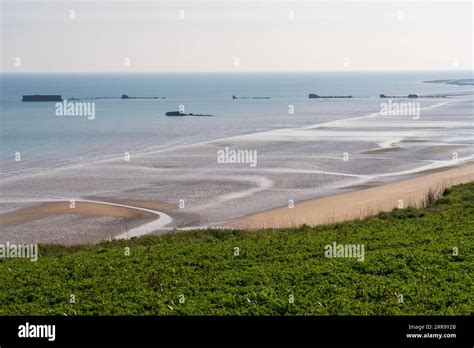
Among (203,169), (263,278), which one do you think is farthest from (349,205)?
(263,278)

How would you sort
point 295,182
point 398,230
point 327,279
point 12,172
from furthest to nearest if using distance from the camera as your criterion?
point 12,172 < point 295,182 < point 398,230 < point 327,279

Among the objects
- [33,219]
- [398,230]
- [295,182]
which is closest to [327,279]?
[398,230]

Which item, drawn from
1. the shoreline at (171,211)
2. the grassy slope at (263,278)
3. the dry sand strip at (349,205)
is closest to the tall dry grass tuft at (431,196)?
the dry sand strip at (349,205)

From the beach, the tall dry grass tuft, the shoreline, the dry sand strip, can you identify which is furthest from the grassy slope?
the beach

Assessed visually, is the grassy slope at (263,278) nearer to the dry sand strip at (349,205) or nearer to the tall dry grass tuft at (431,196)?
the dry sand strip at (349,205)

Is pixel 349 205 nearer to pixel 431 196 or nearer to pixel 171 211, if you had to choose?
pixel 431 196
